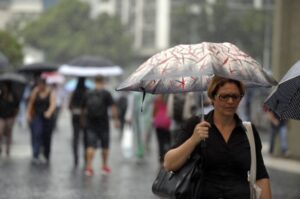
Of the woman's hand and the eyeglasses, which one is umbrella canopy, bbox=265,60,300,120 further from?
the woman's hand

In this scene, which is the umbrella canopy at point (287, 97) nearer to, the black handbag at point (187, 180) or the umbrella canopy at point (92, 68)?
the black handbag at point (187, 180)

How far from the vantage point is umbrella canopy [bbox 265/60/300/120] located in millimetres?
5812

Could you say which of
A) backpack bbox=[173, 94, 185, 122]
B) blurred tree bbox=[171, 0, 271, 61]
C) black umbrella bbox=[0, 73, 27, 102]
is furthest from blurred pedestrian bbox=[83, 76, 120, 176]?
blurred tree bbox=[171, 0, 271, 61]

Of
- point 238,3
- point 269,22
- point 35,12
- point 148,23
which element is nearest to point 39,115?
point 269,22

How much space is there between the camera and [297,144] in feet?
57.7

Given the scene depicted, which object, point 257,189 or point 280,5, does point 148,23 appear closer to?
point 280,5

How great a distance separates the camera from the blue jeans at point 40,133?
16.2 meters

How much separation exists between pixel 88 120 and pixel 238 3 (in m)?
40.4

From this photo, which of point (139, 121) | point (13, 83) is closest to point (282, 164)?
point (139, 121)

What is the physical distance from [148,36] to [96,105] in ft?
270

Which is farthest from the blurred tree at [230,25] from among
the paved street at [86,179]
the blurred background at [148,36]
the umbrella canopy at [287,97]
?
the umbrella canopy at [287,97]

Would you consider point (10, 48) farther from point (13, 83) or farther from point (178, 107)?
point (178, 107)

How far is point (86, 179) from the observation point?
13.5 meters

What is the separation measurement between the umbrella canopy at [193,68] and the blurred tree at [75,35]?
80.3 m
